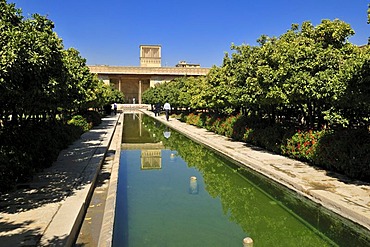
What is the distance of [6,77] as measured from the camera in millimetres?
5406

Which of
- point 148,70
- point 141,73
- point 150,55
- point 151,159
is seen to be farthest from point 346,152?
point 150,55

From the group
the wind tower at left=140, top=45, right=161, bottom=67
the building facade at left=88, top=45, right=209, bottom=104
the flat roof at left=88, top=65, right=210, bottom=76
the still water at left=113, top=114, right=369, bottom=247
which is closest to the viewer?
the still water at left=113, top=114, right=369, bottom=247

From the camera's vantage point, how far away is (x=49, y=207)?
17.1 feet

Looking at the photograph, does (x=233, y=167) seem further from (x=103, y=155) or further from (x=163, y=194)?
(x=103, y=155)

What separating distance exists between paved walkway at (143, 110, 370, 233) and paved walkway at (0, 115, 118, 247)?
4.00 meters

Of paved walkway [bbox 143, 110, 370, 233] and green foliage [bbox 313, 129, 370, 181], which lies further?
green foliage [bbox 313, 129, 370, 181]

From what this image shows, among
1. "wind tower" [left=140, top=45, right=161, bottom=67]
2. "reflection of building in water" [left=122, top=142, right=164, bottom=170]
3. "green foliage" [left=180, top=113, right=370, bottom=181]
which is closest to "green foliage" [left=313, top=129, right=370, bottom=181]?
"green foliage" [left=180, top=113, right=370, bottom=181]

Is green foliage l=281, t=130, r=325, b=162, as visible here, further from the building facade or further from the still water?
the building facade

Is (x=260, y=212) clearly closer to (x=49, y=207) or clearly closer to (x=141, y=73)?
(x=49, y=207)

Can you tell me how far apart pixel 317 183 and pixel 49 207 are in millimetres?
5010

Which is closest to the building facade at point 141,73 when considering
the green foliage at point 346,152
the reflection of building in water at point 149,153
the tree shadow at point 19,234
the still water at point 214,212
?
the reflection of building in water at point 149,153

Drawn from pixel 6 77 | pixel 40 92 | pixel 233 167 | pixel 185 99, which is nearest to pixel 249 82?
pixel 233 167

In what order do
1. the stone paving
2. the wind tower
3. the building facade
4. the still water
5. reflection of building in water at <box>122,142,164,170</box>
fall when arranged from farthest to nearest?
the wind tower, the building facade, reflection of building in water at <box>122,142,164,170</box>, the still water, the stone paving

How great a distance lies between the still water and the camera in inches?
199
